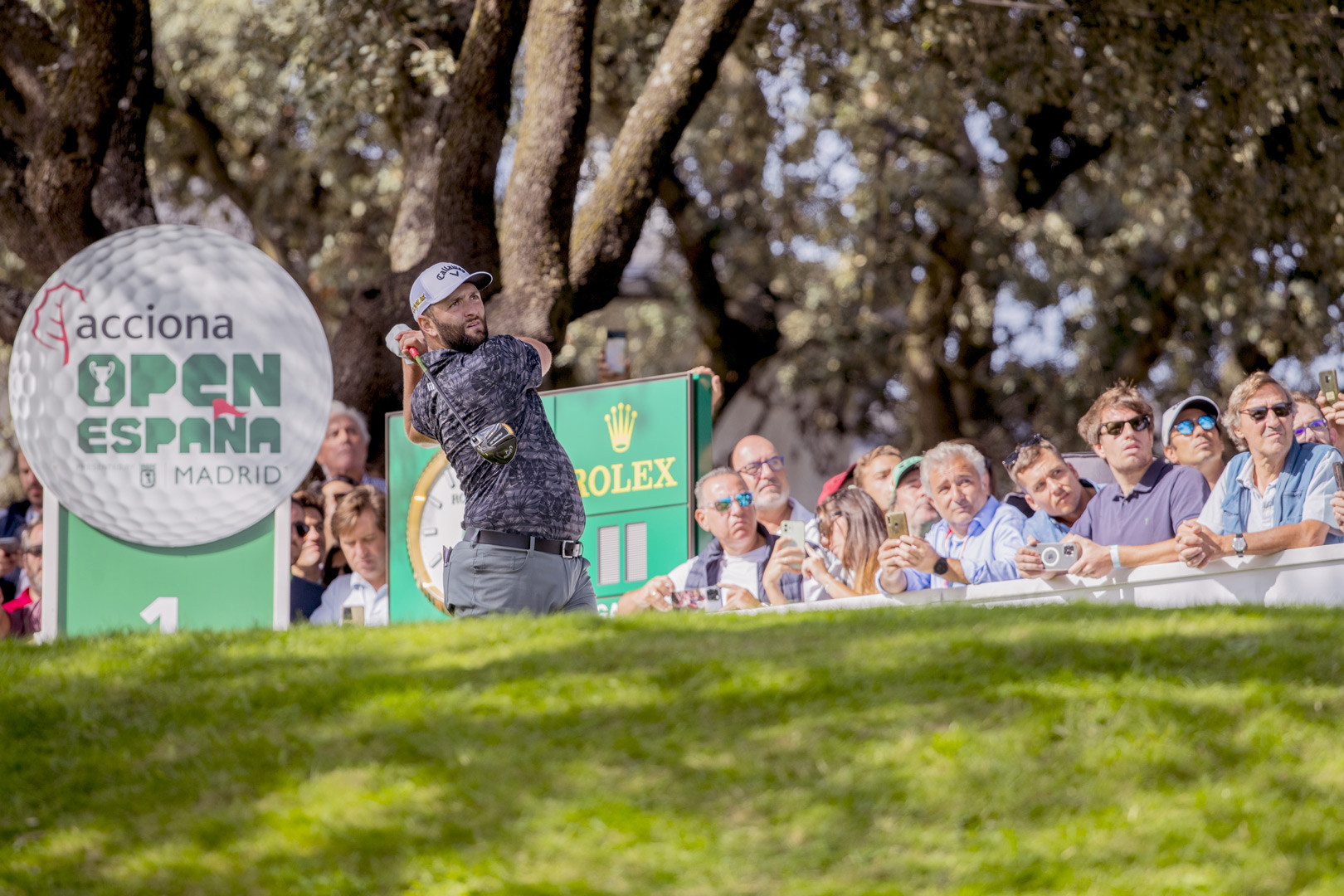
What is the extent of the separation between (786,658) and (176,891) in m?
2.06

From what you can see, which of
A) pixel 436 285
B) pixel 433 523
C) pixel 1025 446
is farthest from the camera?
pixel 433 523

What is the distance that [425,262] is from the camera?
1282cm

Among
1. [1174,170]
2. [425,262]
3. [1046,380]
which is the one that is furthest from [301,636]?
[1046,380]

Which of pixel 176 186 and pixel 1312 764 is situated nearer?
pixel 1312 764

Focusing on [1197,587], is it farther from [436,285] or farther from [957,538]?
[436,285]

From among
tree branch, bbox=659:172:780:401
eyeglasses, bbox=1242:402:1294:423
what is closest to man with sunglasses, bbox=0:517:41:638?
eyeglasses, bbox=1242:402:1294:423

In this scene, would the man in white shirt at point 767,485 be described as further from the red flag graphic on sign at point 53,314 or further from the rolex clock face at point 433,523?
the red flag graphic on sign at point 53,314

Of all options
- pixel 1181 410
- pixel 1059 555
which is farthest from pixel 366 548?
pixel 1181 410

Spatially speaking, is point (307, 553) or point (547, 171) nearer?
point (307, 553)

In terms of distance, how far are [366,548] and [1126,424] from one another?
471 centimetres

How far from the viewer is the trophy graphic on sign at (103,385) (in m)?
7.78

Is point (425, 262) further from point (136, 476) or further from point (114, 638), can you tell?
point (114, 638)

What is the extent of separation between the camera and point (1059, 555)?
693cm

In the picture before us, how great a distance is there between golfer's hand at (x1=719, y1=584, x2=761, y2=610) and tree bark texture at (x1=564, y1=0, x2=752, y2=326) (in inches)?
171
